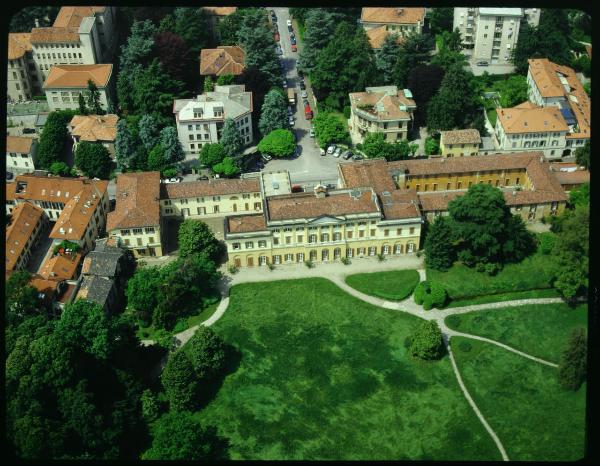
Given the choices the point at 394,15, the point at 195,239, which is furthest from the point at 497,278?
the point at 394,15

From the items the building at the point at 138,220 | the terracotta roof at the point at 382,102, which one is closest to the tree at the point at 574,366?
the terracotta roof at the point at 382,102

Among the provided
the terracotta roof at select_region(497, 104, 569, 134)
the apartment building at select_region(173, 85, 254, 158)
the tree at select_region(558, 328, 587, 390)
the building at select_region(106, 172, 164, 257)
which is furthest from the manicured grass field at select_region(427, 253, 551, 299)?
the apartment building at select_region(173, 85, 254, 158)

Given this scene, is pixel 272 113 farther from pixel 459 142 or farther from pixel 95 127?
pixel 459 142

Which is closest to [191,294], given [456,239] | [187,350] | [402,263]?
[187,350]

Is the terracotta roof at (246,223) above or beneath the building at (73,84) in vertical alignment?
beneath

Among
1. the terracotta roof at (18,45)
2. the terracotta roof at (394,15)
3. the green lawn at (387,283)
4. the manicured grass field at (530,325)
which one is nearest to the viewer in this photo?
the manicured grass field at (530,325)

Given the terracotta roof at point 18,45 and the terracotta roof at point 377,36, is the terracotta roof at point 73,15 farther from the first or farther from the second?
the terracotta roof at point 377,36

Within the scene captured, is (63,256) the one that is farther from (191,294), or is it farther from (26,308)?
(191,294)

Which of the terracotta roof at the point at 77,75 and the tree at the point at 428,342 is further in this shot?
the terracotta roof at the point at 77,75
